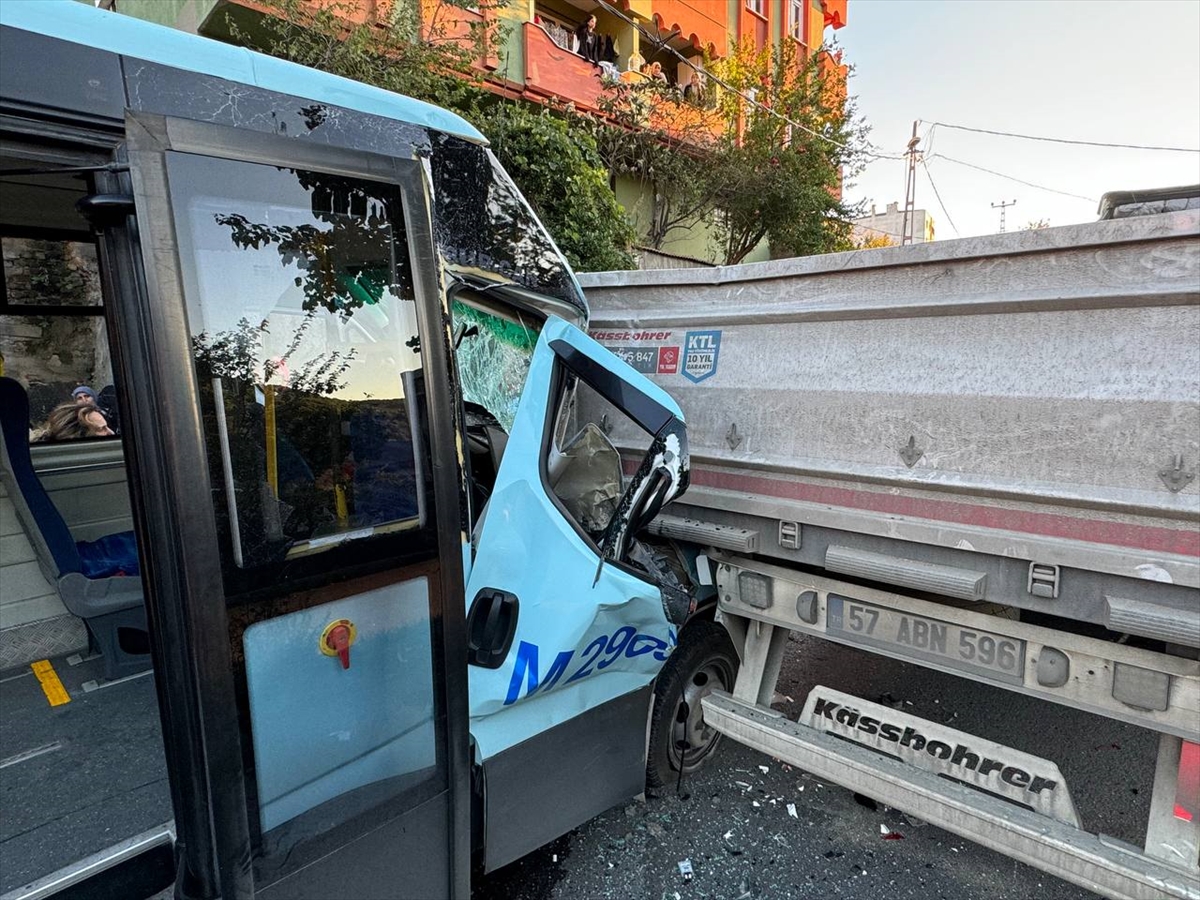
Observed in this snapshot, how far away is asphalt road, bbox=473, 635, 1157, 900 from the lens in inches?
106

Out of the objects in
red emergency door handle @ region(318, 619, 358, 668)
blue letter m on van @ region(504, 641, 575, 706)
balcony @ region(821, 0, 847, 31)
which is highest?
balcony @ region(821, 0, 847, 31)

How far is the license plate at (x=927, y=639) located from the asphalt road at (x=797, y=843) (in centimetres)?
93

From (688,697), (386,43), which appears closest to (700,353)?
(688,697)

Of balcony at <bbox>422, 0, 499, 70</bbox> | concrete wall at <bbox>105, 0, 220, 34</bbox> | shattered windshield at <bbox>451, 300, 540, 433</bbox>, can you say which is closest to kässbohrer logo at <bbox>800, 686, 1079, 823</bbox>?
shattered windshield at <bbox>451, 300, 540, 433</bbox>

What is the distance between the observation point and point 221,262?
1.52 metres

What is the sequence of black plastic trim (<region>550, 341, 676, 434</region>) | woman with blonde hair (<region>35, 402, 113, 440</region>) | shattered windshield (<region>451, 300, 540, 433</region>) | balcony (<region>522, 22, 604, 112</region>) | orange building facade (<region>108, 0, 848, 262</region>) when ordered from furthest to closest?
balcony (<region>522, 22, 604, 112</region>)
orange building facade (<region>108, 0, 848, 262</region>)
woman with blonde hair (<region>35, 402, 113, 440</region>)
shattered windshield (<region>451, 300, 540, 433</region>)
black plastic trim (<region>550, 341, 676, 434</region>)

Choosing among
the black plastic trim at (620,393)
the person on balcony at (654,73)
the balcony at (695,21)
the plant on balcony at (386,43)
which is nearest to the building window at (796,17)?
the balcony at (695,21)

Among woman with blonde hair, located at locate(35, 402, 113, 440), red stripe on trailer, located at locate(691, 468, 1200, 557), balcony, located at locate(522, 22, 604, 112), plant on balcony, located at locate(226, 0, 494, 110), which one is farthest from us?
balcony, located at locate(522, 22, 604, 112)

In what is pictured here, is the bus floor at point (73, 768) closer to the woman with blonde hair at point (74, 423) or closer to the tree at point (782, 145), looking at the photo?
the woman with blonde hair at point (74, 423)

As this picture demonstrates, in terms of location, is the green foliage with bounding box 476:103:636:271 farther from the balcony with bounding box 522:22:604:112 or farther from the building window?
the building window

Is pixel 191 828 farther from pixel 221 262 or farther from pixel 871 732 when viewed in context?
pixel 871 732

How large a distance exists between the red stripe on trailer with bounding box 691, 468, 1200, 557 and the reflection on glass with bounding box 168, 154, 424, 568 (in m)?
1.61

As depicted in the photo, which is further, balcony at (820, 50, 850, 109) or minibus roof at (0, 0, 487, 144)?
balcony at (820, 50, 850, 109)

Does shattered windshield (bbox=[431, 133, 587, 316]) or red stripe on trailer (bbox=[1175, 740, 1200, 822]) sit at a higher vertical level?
shattered windshield (bbox=[431, 133, 587, 316])
